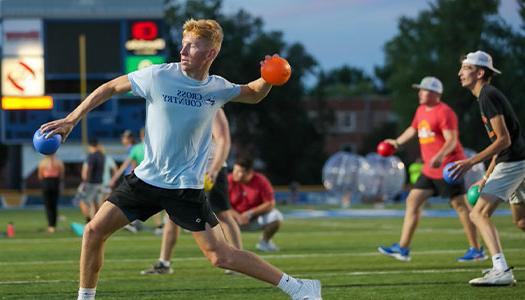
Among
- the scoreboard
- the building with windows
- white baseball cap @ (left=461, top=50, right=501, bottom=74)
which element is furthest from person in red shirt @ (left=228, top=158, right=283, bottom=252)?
the building with windows

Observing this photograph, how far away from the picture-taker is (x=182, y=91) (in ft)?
25.5

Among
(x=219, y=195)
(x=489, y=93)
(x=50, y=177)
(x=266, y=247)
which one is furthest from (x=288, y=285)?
(x=50, y=177)

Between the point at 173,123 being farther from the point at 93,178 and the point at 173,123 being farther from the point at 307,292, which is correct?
the point at 93,178

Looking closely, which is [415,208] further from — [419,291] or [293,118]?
[293,118]

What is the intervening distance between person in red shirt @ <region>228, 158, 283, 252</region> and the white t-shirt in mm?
8199

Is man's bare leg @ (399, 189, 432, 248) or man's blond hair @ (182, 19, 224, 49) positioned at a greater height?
man's blond hair @ (182, 19, 224, 49)

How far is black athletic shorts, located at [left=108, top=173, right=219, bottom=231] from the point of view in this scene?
7.79 metres

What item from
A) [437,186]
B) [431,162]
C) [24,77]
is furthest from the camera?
[24,77]

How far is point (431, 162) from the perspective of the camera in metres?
12.9

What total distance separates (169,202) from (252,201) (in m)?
8.53

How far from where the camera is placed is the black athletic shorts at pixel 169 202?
7.79 meters

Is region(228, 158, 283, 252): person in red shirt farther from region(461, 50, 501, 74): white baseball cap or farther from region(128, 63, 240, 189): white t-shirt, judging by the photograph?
region(128, 63, 240, 189): white t-shirt

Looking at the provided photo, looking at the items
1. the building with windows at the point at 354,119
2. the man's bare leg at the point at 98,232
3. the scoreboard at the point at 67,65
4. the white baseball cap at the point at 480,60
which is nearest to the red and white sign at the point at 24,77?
the scoreboard at the point at 67,65

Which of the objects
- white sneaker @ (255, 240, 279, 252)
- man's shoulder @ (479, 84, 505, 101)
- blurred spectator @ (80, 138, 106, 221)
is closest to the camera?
man's shoulder @ (479, 84, 505, 101)
